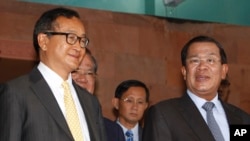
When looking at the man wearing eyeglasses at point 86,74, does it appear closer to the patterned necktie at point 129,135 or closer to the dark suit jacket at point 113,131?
the dark suit jacket at point 113,131

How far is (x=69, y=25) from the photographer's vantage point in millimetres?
3326

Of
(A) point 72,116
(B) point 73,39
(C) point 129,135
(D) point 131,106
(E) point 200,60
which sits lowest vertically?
(C) point 129,135

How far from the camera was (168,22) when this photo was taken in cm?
659

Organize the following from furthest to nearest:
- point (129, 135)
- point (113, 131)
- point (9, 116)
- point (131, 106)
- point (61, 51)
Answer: point (131, 106) < point (129, 135) < point (113, 131) < point (61, 51) < point (9, 116)

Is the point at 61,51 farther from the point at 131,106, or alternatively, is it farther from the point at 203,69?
the point at 131,106

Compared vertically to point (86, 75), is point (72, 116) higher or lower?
lower

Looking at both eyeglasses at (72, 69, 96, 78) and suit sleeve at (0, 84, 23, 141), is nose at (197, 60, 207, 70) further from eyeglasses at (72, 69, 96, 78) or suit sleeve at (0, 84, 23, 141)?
suit sleeve at (0, 84, 23, 141)

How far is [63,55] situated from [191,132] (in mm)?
770

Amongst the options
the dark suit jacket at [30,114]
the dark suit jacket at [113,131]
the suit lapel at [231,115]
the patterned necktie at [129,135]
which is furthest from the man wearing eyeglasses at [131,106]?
the dark suit jacket at [30,114]

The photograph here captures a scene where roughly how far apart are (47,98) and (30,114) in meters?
0.13

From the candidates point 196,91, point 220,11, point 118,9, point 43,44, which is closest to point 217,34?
point 220,11

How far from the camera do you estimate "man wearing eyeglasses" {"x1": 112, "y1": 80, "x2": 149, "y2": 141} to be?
5168 millimetres

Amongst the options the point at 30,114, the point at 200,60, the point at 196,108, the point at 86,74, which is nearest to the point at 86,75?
the point at 86,74

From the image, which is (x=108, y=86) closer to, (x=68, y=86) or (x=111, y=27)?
(x=111, y=27)
